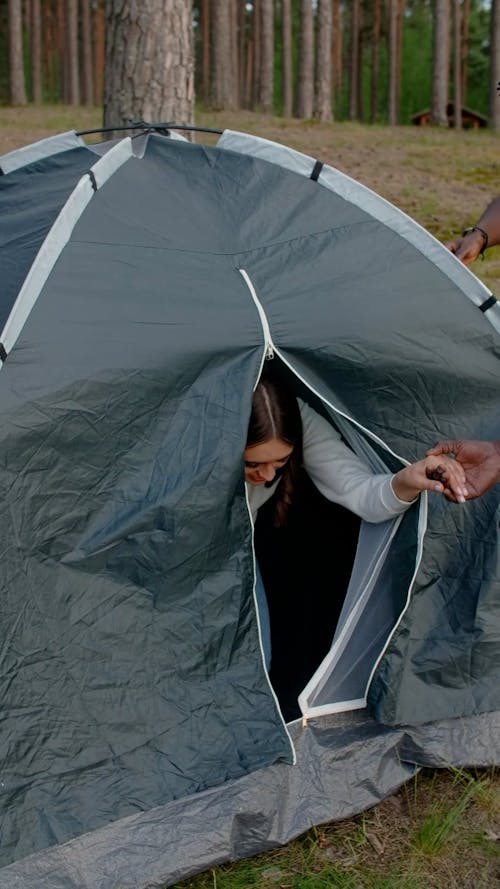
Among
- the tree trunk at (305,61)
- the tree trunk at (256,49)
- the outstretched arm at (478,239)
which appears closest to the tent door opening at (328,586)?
the outstretched arm at (478,239)

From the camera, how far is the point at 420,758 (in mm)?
2496

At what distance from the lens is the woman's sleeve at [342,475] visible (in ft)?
8.00

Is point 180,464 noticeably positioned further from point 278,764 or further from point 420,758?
point 420,758

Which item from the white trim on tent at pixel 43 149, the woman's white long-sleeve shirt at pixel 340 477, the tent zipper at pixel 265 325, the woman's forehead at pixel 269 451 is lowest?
the woman's white long-sleeve shirt at pixel 340 477

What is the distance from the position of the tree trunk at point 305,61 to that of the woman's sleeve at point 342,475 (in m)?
15.8

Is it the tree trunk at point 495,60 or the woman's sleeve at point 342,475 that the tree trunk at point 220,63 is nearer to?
the tree trunk at point 495,60

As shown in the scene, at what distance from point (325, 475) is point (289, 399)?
242mm

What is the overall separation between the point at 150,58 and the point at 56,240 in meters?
2.86

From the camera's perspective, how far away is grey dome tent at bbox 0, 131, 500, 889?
215cm

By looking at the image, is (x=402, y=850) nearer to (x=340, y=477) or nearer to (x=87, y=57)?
(x=340, y=477)

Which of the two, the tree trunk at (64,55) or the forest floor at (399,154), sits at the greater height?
the tree trunk at (64,55)

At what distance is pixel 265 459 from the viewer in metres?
2.51

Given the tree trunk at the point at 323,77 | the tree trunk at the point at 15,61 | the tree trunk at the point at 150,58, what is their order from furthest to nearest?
the tree trunk at the point at 15,61 < the tree trunk at the point at 323,77 < the tree trunk at the point at 150,58

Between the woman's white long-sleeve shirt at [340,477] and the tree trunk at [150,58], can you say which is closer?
the woman's white long-sleeve shirt at [340,477]
